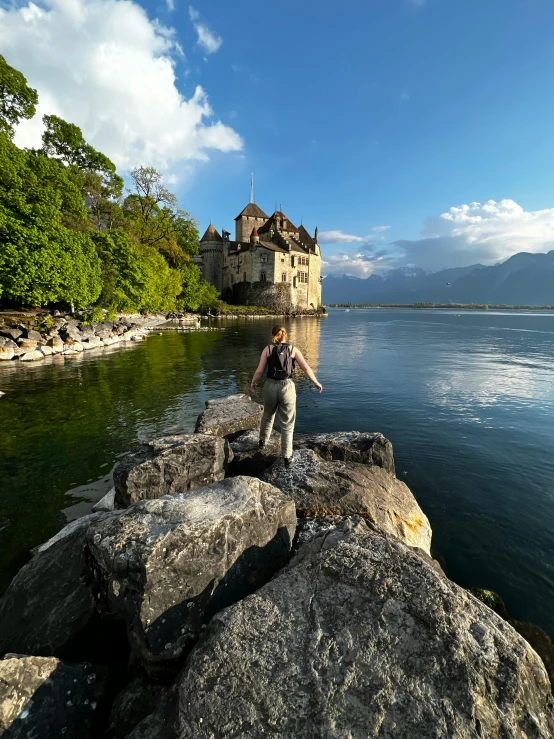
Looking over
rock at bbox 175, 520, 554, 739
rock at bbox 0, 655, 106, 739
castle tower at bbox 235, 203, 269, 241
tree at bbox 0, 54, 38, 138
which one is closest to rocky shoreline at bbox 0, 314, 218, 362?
tree at bbox 0, 54, 38, 138

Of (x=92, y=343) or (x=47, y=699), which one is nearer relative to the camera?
(x=47, y=699)

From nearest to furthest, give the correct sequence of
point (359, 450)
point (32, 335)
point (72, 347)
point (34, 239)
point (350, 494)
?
point (350, 494) → point (359, 450) → point (32, 335) → point (34, 239) → point (72, 347)

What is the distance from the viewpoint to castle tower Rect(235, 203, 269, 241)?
10888cm

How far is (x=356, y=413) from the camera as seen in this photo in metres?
16.2

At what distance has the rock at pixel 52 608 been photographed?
161 inches

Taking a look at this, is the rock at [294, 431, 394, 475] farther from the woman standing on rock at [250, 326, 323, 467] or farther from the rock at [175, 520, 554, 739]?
the rock at [175, 520, 554, 739]

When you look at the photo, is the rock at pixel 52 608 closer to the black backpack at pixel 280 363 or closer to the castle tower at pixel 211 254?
the black backpack at pixel 280 363

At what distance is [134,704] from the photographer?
321cm

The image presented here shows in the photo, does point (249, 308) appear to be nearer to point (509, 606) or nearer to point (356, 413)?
point (356, 413)

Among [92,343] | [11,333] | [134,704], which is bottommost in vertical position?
[92,343]

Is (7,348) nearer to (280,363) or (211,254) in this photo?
(280,363)

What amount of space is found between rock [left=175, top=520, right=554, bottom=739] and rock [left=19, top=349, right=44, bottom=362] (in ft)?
93.3

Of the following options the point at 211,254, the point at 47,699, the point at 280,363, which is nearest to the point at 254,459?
the point at 280,363

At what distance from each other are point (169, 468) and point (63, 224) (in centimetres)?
3917
